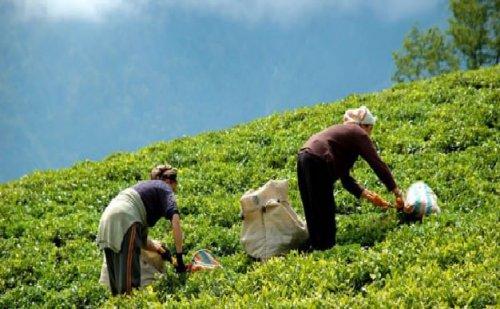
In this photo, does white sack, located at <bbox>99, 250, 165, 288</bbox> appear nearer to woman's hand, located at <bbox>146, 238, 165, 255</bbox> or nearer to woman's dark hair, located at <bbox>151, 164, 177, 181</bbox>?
woman's hand, located at <bbox>146, 238, 165, 255</bbox>

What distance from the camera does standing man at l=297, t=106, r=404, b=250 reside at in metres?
10.8

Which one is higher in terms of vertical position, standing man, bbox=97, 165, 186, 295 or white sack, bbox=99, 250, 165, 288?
standing man, bbox=97, 165, 186, 295

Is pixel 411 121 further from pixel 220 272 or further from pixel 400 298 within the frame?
pixel 400 298

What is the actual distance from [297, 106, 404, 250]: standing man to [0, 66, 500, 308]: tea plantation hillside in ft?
1.71

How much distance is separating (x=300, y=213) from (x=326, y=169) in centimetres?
329

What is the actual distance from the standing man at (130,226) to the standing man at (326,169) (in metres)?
2.32

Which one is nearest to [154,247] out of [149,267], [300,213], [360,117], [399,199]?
[149,267]

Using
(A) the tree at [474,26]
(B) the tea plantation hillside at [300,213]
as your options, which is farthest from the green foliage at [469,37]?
(B) the tea plantation hillside at [300,213]

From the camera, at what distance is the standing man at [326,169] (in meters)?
10.8

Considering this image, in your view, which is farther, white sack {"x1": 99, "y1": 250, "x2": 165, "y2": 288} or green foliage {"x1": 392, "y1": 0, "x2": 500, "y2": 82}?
green foliage {"x1": 392, "y1": 0, "x2": 500, "y2": 82}

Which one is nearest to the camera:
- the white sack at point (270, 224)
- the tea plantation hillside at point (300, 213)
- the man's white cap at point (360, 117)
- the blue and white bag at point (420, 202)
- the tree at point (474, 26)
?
the tea plantation hillside at point (300, 213)

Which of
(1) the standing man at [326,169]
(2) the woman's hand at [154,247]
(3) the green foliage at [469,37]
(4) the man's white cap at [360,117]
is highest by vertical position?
(3) the green foliage at [469,37]

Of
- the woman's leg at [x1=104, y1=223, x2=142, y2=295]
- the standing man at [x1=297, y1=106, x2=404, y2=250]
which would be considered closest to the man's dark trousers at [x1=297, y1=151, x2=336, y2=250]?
the standing man at [x1=297, y1=106, x2=404, y2=250]

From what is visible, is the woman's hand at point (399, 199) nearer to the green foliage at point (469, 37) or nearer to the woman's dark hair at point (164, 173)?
the woman's dark hair at point (164, 173)
